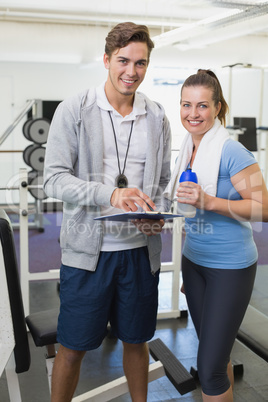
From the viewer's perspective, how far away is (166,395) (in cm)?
228

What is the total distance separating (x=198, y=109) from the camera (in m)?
1.61

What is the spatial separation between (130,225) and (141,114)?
1.36ft

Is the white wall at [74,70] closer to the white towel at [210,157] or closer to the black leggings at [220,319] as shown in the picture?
the white towel at [210,157]

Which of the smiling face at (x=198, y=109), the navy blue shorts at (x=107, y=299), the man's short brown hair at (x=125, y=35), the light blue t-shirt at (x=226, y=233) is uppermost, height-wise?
the man's short brown hair at (x=125, y=35)

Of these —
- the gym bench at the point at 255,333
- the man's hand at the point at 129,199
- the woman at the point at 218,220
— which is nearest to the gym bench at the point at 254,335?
the gym bench at the point at 255,333

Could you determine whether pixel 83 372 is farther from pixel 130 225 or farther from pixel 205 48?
pixel 205 48

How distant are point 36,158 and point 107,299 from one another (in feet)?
10.5

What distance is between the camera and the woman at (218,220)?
4.96 feet

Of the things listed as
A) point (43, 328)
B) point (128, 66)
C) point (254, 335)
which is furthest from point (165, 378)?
point (128, 66)

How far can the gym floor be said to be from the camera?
2271 mm

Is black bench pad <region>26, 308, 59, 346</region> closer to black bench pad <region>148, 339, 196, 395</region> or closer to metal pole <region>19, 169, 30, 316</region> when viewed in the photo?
black bench pad <region>148, 339, 196, 395</region>

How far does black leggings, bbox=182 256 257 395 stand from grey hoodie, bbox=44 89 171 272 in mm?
260

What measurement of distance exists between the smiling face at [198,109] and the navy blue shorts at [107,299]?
495mm

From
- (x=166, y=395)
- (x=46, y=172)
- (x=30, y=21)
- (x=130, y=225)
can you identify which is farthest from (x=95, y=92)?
(x=30, y=21)
